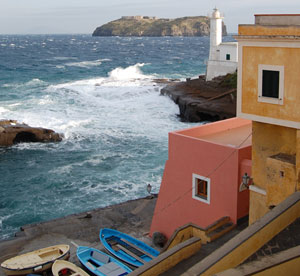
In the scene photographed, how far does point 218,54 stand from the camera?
150 feet

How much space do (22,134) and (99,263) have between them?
60.9 feet

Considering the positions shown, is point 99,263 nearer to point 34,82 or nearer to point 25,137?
point 25,137

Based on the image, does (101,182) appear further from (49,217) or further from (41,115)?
(41,115)

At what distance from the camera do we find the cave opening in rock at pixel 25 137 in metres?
30.5

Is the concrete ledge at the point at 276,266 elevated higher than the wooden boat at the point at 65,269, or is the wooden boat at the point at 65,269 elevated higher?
the concrete ledge at the point at 276,266

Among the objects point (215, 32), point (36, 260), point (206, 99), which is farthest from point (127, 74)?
point (36, 260)

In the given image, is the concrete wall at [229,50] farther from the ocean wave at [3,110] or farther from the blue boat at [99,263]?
the blue boat at [99,263]

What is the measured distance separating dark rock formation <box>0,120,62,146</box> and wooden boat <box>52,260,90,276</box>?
17880 millimetres

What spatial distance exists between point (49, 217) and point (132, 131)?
1497 centimetres

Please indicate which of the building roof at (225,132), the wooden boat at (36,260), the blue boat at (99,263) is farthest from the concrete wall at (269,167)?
the wooden boat at (36,260)

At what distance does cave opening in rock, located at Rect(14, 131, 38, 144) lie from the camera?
30516 millimetres

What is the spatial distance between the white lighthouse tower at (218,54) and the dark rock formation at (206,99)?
1624 mm

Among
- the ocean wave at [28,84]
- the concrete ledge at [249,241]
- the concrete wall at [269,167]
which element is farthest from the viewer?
the ocean wave at [28,84]

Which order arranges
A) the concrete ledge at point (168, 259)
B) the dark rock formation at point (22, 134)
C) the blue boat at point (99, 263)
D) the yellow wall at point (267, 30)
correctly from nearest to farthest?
the concrete ledge at point (168, 259) < the yellow wall at point (267, 30) < the blue boat at point (99, 263) < the dark rock formation at point (22, 134)
